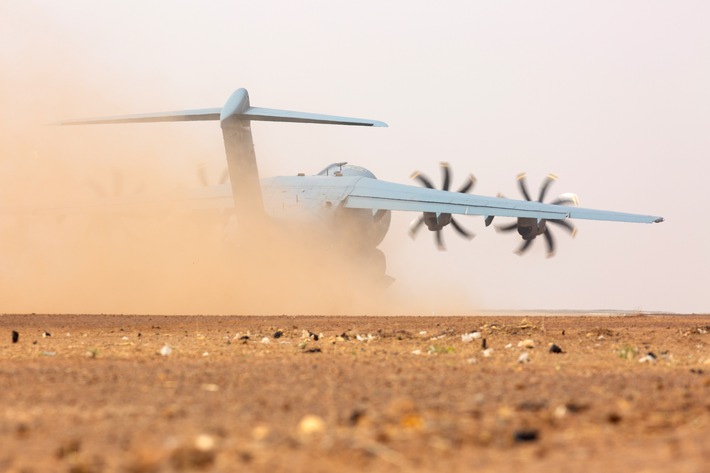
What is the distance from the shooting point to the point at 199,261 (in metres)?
41.7

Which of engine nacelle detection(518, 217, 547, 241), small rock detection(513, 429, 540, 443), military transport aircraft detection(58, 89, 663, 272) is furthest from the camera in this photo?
engine nacelle detection(518, 217, 547, 241)

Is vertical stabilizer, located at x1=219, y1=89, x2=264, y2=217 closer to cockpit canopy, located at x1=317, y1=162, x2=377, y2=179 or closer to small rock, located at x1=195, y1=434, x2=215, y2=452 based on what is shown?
cockpit canopy, located at x1=317, y1=162, x2=377, y2=179

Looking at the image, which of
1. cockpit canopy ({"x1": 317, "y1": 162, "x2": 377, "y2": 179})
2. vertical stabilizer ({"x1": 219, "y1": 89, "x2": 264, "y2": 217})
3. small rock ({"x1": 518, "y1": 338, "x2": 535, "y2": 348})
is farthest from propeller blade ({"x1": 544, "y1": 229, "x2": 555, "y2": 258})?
small rock ({"x1": 518, "y1": 338, "x2": 535, "y2": 348})

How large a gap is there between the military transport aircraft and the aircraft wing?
31 millimetres

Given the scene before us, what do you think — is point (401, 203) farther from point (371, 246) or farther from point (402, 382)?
point (402, 382)

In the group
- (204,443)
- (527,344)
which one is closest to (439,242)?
(527,344)

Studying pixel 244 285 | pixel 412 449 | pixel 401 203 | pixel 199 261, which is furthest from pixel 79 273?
pixel 412 449

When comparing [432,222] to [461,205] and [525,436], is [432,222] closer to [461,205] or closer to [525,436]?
[461,205]

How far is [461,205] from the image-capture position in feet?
118

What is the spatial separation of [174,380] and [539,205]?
967 inches

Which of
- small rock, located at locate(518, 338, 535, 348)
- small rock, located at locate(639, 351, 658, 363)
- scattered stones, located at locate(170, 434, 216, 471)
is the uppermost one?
small rock, located at locate(518, 338, 535, 348)

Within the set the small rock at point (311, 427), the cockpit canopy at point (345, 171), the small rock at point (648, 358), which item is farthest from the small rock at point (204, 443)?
the cockpit canopy at point (345, 171)

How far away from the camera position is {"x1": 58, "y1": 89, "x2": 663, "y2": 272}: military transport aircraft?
34.8 metres

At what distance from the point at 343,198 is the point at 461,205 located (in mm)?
5077
